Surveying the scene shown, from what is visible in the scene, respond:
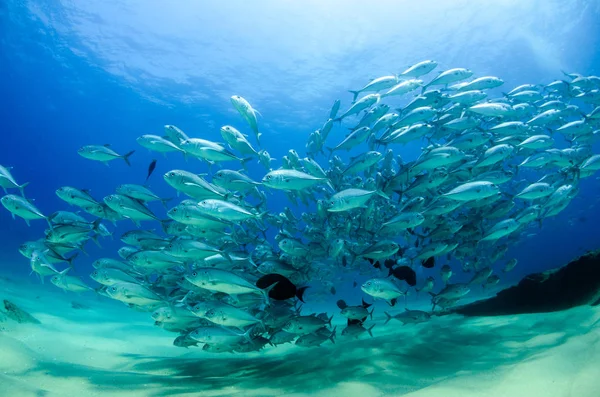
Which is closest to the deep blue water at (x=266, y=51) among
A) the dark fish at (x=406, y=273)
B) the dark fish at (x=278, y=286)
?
the dark fish at (x=278, y=286)

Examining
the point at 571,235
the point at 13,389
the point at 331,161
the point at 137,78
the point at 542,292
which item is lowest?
the point at 13,389

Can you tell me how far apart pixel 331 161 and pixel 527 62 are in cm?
2813

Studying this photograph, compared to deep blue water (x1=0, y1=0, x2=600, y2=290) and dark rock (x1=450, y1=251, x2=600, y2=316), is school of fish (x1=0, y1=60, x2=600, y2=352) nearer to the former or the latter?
dark rock (x1=450, y1=251, x2=600, y2=316)

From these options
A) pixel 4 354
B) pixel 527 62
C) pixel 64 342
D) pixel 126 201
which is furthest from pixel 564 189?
pixel 527 62

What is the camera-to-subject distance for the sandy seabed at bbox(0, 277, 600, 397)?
133 inches

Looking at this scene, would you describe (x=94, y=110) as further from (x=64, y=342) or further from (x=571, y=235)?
(x=571, y=235)

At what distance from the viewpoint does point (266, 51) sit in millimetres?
24531

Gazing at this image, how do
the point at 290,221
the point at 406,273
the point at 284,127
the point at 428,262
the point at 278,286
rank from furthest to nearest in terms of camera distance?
the point at 284,127 < the point at 290,221 < the point at 428,262 < the point at 406,273 < the point at 278,286

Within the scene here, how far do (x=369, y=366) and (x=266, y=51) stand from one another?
24.0 m

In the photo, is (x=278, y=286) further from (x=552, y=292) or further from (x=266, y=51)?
(x=266, y=51)

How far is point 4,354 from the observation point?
4.67m

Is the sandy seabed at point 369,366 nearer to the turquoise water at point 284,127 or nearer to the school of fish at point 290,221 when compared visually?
the turquoise water at point 284,127

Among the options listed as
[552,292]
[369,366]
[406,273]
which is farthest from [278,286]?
[552,292]

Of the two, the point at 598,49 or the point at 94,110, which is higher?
the point at 94,110
